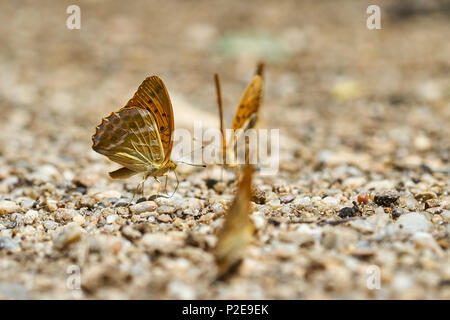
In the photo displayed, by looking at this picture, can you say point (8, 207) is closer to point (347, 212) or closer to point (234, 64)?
point (347, 212)

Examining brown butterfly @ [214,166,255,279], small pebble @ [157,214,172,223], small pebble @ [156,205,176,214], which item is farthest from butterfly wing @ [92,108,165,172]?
brown butterfly @ [214,166,255,279]

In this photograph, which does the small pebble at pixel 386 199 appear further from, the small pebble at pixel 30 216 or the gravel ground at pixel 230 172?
the small pebble at pixel 30 216

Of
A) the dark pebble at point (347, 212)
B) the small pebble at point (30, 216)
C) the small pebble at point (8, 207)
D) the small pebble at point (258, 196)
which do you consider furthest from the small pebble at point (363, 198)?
the small pebble at point (8, 207)

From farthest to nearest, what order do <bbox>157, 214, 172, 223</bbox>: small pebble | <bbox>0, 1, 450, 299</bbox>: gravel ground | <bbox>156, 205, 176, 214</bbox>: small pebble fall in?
<bbox>156, 205, 176, 214</bbox>: small pebble, <bbox>157, 214, 172, 223</bbox>: small pebble, <bbox>0, 1, 450, 299</bbox>: gravel ground

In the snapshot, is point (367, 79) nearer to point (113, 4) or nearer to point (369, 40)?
point (369, 40)

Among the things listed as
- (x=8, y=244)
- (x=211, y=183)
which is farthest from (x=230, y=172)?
(x=8, y=244)

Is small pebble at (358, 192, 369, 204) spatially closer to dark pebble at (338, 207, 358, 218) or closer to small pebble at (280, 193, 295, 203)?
dark pebble at (338, 207, 358, 218)

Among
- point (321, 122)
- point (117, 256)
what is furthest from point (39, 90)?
point (117, 256)
